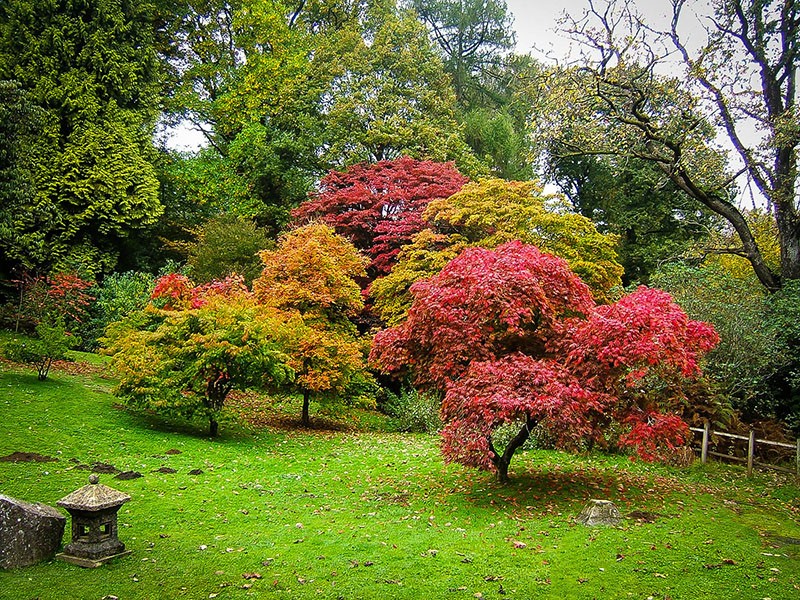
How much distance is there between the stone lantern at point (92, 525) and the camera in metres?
5.79

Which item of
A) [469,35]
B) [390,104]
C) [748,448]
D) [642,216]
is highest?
[469,35]

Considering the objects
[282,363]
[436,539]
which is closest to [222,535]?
[436,539]

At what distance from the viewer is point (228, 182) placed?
2427cm

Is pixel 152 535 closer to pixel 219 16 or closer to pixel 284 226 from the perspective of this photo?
pixel 284 226

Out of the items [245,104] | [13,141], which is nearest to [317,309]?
[13,141]

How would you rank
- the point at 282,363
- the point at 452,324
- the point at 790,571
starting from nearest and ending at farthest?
the point at 790,571
the point at 452,324
the point at 282,363

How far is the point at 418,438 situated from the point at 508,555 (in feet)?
26.7

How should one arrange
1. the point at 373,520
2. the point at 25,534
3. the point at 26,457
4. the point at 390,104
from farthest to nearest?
1. the point at 390,104
2. the point at 26,457
3. the point at 373,520
4. the point at 25,534

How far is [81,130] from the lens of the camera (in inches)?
837

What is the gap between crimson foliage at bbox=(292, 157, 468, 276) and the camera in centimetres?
1941

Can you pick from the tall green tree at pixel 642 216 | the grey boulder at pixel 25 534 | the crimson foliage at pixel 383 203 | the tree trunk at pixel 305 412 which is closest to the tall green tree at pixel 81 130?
the crimson foliage at pixel 383 203

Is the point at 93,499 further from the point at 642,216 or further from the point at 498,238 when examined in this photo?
the point at 642,216

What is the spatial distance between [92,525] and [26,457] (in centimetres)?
384

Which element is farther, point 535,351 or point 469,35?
point 469,35
